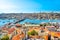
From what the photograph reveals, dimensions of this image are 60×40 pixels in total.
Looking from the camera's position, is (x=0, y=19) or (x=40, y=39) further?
(x=0, y=19)

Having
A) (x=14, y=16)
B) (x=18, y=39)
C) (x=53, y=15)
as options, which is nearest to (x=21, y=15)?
(x=14, y=16)

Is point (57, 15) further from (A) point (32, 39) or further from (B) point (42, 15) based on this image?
(A) point (32, 39)

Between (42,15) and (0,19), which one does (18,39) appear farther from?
(42,15)

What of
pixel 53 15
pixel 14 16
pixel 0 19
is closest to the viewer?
pixel 0 19

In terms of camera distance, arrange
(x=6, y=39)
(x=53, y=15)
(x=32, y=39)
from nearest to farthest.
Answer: (x=32, y=39) → (x=6, y=39) → (x=53, y=15)

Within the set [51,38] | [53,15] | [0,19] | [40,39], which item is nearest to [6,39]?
[40,39]

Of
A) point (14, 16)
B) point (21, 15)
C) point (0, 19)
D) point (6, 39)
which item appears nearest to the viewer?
point (6, 39)

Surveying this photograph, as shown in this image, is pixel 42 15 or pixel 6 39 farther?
pixel 42 15

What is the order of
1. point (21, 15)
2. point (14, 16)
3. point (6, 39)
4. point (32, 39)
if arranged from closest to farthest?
point (32, 39), point (6, 39), point (14, 16), point (21, 15)

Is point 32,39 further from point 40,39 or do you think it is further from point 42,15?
point 42,15
